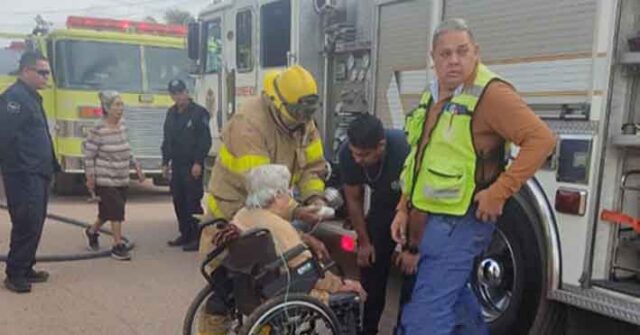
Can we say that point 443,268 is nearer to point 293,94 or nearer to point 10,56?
point 293,94

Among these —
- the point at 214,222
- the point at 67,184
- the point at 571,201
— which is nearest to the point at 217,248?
the point at 214,222

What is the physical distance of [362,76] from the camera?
5.77 meters

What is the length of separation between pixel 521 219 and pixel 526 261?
0.23m

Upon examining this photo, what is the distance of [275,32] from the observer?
6590mm

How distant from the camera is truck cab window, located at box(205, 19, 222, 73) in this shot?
7787 mm

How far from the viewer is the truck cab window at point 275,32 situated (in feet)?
21.0

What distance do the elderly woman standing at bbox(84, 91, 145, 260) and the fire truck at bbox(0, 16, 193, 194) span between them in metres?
4.09

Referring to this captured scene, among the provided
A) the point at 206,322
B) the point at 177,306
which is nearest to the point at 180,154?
the point at 177,306

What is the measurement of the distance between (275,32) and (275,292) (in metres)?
3.79

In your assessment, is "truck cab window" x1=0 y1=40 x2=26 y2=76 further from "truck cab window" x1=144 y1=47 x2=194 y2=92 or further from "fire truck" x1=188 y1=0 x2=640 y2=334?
"fire truck" x1=188 y1=0 x2=640 y2=334

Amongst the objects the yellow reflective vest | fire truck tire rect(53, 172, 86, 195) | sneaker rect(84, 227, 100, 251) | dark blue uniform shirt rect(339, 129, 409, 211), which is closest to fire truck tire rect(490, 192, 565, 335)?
dark blue uniform shirt rect(339, 129, 409, 211)

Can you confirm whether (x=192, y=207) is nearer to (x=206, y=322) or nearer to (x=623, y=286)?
(x=206, y=322)

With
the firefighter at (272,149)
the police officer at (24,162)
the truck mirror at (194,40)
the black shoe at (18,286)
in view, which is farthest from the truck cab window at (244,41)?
the firefighter at (272,149)

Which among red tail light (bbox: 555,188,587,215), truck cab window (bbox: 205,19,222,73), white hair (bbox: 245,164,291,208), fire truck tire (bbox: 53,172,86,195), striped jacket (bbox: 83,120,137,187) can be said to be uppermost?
truck cab window (bbox: 205,19,222,73)
